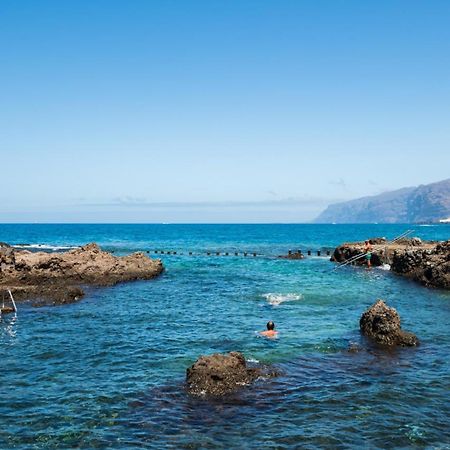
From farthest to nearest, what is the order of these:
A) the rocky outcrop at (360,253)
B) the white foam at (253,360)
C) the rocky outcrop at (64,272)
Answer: the rocky outcrop at (360,253) → the rocky outcrop at (64,272) → the white foam at (253,360)

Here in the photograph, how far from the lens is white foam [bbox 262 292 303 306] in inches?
1563

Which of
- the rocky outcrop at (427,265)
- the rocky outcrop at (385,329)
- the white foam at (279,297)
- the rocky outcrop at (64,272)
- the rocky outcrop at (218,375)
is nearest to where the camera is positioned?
the rocky outcrop at (218,375)

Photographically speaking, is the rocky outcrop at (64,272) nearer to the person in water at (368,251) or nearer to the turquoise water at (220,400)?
the turquoise water at (220,400)

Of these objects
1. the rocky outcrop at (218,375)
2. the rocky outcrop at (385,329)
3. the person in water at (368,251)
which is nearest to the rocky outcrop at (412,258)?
the person in water at (368,251)

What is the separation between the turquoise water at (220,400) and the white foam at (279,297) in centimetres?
27

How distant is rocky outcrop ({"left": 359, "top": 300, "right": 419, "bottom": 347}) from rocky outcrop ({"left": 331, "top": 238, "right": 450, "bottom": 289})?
65.4 ft

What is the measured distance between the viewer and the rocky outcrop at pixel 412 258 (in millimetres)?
46219

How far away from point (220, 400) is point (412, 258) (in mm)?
42534

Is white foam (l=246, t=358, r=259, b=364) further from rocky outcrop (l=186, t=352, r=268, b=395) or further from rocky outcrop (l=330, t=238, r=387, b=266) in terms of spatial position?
rocky outcrop (l=330, t=238, r=387, b=266)

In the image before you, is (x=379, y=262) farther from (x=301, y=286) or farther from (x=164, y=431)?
(x=164, y=431)

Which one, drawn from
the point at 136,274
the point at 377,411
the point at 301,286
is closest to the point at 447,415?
the point at 377,411

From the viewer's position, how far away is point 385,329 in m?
26.5

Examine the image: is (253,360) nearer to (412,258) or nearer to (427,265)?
(427,265)

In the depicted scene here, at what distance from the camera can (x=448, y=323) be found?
30.7 meters
